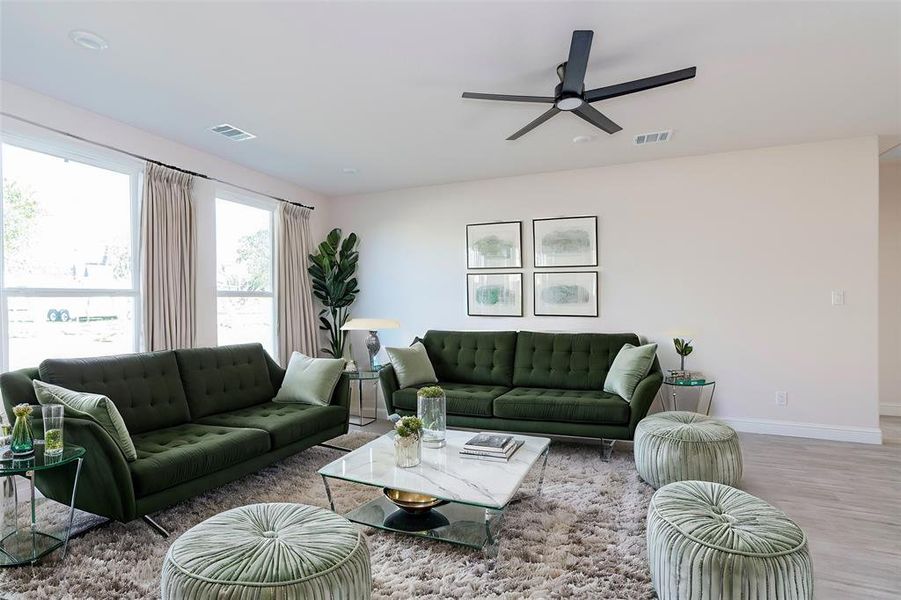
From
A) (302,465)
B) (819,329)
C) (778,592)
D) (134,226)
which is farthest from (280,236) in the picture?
(819,329)

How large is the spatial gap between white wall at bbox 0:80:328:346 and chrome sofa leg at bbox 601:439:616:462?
139 inches

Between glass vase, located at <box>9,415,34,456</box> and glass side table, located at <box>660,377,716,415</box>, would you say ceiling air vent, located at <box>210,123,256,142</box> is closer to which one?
glass vase, located at <box>9,415,34,456</box>

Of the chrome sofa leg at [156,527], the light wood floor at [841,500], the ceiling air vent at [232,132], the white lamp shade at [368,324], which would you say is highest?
the ceiling air vent at [232,132]

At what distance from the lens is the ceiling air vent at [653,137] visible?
3965 millimetres

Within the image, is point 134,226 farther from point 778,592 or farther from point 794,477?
point 794,477

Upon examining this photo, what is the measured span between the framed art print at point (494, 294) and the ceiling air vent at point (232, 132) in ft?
8.60

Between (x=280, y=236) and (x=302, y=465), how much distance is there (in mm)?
2646

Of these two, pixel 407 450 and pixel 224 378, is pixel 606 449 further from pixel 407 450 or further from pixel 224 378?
pixel 224 378

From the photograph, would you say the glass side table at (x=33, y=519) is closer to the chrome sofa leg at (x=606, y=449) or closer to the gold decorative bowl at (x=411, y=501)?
the gold decorative bowl at (x=411, y=501)

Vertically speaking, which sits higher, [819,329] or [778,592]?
[819,329]

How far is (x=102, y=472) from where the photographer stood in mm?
2371

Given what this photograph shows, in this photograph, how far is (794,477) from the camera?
3357 mm

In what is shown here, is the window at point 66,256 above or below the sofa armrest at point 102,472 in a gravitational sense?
above

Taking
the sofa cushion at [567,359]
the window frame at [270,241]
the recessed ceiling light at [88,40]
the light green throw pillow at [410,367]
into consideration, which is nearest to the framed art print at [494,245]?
the sofa cushion at [567,359]
